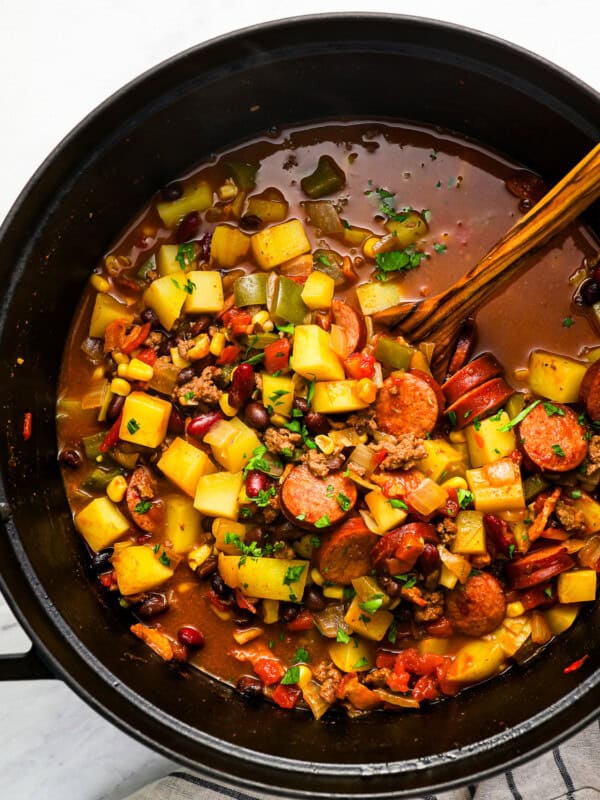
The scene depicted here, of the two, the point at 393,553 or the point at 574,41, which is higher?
the point at 574,41

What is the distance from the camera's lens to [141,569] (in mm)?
3873

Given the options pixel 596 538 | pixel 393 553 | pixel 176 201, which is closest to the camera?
pixel 393 553

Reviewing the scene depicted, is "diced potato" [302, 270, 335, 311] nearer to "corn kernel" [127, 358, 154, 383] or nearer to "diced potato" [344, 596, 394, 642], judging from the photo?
"corn kernel" [127, 358, 154, 383]

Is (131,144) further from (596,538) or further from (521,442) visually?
(596,538)

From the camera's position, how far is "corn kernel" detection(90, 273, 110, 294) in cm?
413

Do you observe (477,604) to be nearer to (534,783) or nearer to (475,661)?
(475,661)

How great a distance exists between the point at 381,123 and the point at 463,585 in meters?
2.30

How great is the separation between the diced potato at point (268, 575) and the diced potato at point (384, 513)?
418 mm

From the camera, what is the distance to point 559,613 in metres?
3.91

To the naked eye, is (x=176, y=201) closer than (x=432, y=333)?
No

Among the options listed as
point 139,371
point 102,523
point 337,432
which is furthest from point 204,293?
point 102,523

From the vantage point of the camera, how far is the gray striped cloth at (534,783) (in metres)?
4.14

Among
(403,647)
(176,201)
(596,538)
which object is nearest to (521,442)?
(596,538)

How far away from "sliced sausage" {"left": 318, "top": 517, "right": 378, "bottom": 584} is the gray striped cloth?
Answer: 133cm
